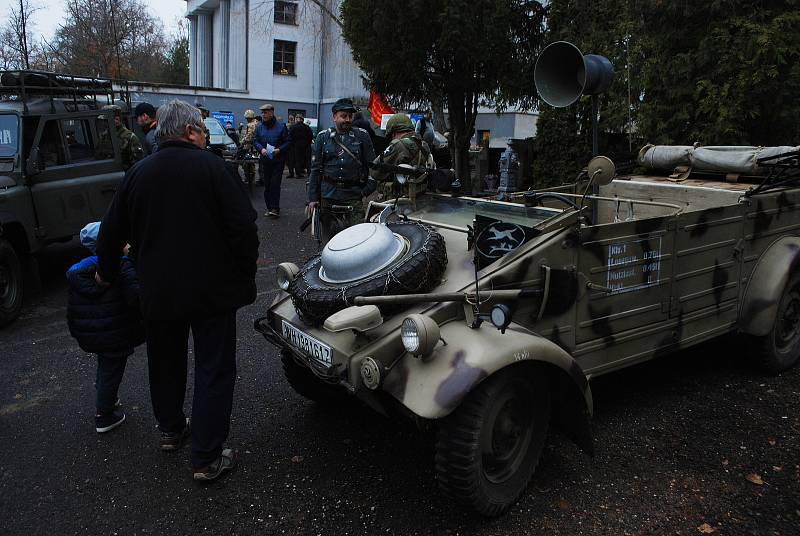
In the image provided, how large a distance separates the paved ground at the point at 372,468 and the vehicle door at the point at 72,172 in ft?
7.97

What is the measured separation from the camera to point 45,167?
22.6 ft

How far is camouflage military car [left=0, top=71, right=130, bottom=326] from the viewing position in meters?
6.30

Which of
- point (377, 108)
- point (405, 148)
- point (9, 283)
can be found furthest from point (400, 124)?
point (377, 108)

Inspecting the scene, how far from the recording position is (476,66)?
1145 centimetres

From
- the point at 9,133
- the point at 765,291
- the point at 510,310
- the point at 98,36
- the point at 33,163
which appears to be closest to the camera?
the point at 510,310

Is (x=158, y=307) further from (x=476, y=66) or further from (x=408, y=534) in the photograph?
(x=476, y=66)

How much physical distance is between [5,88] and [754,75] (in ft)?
27.7

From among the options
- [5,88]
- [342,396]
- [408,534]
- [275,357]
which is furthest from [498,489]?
[5,88]

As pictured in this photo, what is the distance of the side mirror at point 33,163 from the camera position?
21.5ft

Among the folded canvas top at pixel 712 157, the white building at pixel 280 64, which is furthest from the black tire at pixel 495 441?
the white building at pixel 280 64

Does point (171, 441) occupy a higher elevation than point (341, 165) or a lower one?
lower

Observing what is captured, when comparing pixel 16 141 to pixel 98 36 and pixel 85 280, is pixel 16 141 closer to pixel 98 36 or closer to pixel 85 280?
pixel 85 280

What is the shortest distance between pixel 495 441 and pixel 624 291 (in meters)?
1.24

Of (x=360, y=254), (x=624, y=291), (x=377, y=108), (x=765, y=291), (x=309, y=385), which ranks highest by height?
(x=377, y=108)
